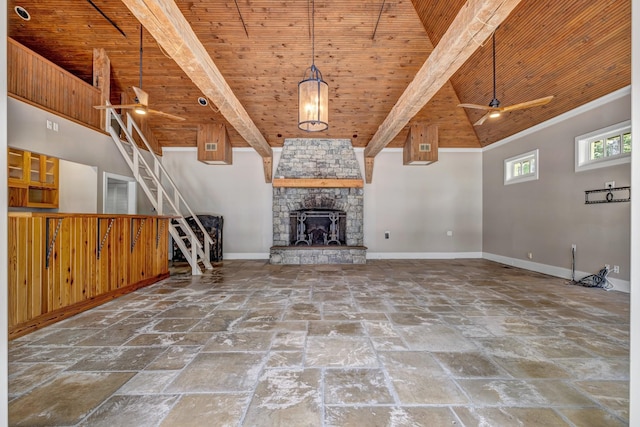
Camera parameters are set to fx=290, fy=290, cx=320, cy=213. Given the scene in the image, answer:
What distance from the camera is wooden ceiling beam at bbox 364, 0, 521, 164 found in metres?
2.28

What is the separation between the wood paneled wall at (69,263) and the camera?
2.70m

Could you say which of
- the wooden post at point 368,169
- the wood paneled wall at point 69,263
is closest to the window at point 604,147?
the wooden post at point 368,169

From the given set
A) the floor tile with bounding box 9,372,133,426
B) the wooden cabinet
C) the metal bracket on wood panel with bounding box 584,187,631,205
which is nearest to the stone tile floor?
the floor tile with bounding box 9,372,133,426

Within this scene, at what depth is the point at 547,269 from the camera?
573 cm

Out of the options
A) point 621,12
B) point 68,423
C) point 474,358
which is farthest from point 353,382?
point 621,12

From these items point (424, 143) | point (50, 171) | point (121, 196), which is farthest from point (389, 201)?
point (50, 171)

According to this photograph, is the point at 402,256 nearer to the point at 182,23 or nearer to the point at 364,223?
the point at 364,223

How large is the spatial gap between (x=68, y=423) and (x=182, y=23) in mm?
3085

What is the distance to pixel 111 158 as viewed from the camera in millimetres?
6105

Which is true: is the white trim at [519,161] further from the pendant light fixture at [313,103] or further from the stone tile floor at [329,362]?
the pendant light fixture at [313,103]

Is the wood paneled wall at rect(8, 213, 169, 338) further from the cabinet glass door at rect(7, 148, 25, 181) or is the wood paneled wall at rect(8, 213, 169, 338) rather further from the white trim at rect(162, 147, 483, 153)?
the white trim at rect(162, 147, 483, 153)

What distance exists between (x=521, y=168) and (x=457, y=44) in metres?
5.26

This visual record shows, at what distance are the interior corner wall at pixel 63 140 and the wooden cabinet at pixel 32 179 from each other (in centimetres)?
16

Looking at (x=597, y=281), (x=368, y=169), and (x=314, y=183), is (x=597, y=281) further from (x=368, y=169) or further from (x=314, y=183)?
(x=314, y=183)
